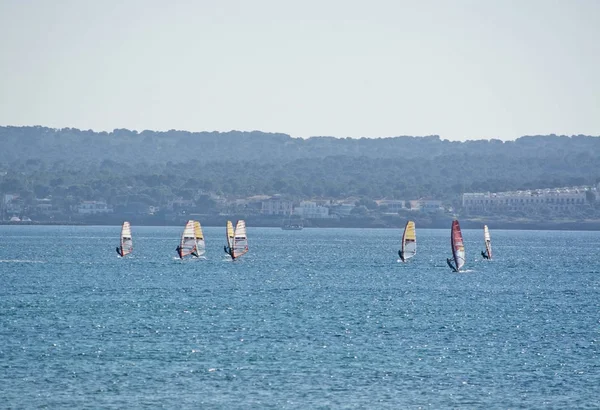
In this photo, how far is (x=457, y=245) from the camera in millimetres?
114312

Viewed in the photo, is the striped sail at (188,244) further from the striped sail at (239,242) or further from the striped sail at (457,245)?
the striped sail at (457,245)

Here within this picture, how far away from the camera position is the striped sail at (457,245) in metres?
111

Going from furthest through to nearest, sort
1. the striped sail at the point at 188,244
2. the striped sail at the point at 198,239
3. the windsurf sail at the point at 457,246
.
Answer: the striped sail at the point at 188,244, the striped sail at the point at 198,239, the windsurf sail at the point at 457,246

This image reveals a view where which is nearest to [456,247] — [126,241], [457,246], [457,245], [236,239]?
[457,246]

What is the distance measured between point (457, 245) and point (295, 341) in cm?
5600

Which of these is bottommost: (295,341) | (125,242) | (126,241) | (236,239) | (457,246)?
(295,341)

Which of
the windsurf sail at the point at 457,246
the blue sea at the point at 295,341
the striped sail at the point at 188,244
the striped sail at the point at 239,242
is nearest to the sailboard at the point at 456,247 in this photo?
the windsurf sail at the point at 457,246

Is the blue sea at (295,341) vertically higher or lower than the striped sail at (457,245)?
lower

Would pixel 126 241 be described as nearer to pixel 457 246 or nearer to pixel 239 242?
pixel 239 242

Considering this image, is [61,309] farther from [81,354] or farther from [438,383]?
[438,383]

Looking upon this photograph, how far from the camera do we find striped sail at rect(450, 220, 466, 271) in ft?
364

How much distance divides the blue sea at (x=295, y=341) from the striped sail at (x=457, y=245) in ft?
A: 13.5

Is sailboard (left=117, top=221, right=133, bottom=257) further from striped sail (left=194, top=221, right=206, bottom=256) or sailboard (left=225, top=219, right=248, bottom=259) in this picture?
sailboard (left=225, top=219, right=248, bottom=259)

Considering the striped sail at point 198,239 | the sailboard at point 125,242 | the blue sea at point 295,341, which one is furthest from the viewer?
the sailboard at point 125,242
